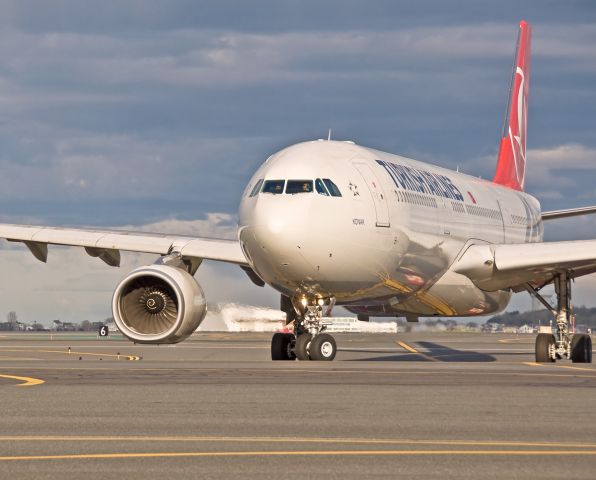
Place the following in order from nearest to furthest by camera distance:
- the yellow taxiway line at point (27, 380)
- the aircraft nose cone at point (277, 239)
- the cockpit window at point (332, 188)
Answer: the yellow taxiway line at point (27, 380), the aircraft nose cone at point (277, 239), the cockpit window at point (332, 188)

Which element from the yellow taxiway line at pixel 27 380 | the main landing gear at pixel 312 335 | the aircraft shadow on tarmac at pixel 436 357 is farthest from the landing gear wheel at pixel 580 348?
the yellow taxiway line at pixel 27 380

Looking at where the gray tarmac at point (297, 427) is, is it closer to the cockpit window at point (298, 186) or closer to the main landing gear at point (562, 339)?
the cockpit window at point (298, 186)

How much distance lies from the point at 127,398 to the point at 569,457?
6997mm

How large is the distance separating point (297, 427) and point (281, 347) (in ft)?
58.6

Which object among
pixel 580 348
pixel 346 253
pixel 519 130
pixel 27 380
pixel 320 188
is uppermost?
pixel 519 130

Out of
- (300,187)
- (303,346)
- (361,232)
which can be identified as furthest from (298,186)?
(303,346)

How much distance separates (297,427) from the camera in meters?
11.9

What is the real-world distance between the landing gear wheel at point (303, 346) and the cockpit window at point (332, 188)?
3.26m

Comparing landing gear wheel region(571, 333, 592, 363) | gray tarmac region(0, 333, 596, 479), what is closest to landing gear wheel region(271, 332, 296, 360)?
landing gear wheel region(571, 333, 592, 363)

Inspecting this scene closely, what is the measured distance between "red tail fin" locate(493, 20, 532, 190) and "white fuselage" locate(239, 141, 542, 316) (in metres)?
13.1

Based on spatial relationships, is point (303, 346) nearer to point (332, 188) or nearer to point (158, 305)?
point (332, 188)

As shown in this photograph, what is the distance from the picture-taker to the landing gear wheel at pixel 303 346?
27.0 metres

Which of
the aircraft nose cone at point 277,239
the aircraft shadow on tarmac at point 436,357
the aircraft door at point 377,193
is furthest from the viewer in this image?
the aircraft shadow on tarmac at point 436,357

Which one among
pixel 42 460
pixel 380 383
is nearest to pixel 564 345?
pixel 380 383
